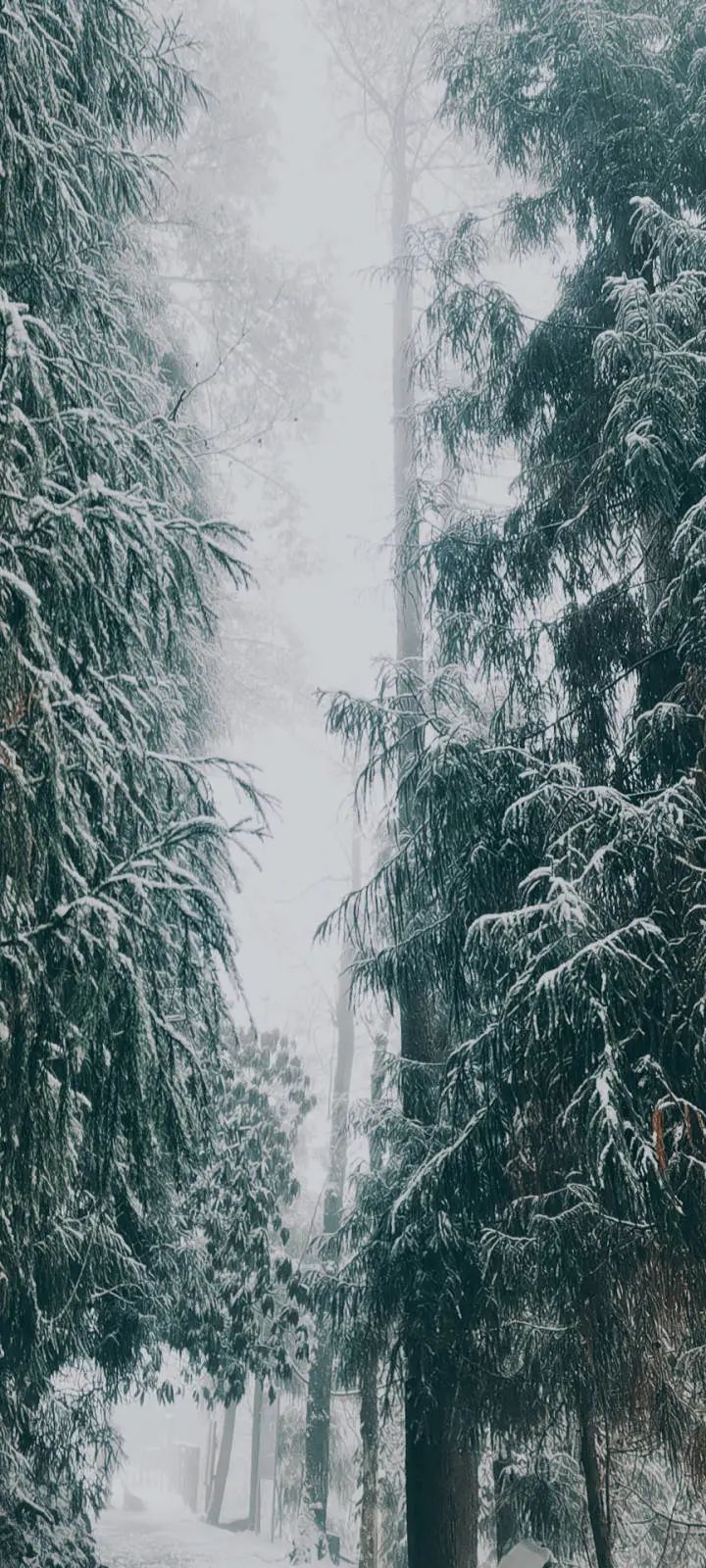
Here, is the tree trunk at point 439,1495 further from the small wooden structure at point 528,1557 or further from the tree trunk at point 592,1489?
the small wooden structure at point 528,1557

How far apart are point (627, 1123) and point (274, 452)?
1286 cm

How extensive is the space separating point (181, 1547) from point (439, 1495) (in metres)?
13.1

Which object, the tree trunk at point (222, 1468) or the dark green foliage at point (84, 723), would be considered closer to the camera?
the dark green foliage at point (84, 723)

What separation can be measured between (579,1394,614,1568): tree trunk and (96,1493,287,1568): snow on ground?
8606 mm

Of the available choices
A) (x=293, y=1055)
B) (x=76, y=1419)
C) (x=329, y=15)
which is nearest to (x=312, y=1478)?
(x=293, y=1055)

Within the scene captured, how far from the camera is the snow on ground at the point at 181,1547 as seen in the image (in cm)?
1395

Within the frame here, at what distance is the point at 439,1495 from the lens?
5680 millimetres

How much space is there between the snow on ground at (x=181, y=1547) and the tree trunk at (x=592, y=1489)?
8606 millimetres

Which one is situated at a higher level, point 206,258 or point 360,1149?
point 206,258

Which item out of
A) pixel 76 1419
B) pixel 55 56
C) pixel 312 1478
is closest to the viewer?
pixel 55 56

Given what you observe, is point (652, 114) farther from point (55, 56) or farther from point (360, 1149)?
point (360, 1149)

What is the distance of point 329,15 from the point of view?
1196 cm

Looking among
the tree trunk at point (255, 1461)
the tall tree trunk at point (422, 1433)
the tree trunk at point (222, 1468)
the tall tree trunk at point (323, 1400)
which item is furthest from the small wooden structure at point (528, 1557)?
the tree trunk at point (222, 1468)

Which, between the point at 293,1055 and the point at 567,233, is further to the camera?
the point at 293,1055
